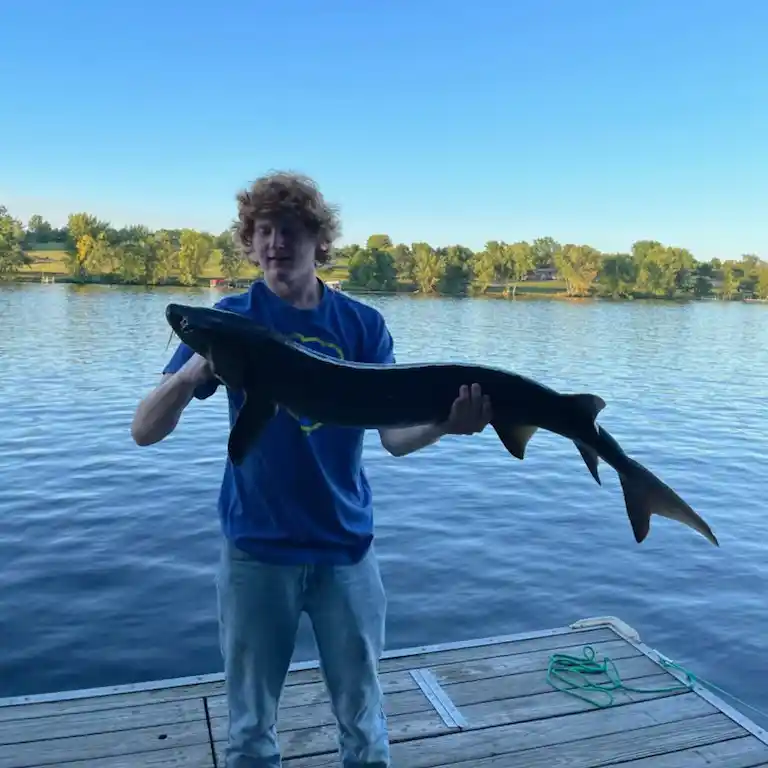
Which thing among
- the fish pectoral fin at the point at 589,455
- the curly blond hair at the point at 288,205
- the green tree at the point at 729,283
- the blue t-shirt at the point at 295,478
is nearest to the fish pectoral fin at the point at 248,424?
the blue t-shirt at the point at 295,478

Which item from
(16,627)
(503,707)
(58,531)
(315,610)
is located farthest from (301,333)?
(58,531)

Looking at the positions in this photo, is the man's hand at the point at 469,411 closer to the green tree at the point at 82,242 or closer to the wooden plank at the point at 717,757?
the wooden plank at the point at 717,757

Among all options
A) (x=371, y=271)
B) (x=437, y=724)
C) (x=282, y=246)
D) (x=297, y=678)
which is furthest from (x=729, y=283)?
(x=282, y=246)

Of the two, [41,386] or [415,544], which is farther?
[41,386]

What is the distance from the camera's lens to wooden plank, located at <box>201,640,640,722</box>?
485 cm

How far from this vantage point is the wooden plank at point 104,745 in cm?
416

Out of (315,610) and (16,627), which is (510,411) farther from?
(16,627)

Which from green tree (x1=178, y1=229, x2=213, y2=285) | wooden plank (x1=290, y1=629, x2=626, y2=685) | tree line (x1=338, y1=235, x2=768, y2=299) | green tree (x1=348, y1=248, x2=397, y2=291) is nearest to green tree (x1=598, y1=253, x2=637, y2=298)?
tree line (x1=338, y1=235, x2=768, y2=299)

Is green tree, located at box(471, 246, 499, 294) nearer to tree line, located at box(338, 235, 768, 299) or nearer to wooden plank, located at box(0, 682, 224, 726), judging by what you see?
tree line, located at box(338, 235, 768, 299)

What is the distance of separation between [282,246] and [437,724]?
3.03 metres

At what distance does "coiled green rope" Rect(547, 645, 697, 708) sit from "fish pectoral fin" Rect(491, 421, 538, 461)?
2655 millimetres

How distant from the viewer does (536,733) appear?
4582 millimetres

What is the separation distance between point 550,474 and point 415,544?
4.38 meters

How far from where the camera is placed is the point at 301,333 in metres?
3.16
